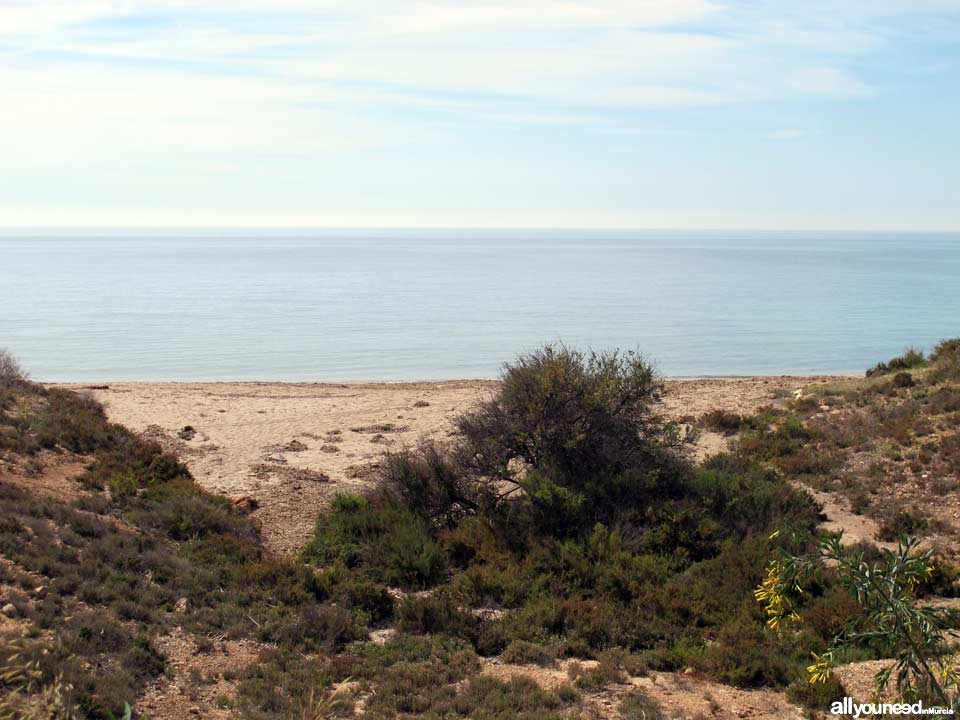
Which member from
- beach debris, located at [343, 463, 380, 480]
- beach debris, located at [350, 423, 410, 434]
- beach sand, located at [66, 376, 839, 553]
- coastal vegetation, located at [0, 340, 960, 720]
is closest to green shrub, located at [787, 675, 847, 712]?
coastal vegetation, located at [0, 340, 960, 720]

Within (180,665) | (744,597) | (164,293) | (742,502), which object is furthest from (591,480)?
(164,293)

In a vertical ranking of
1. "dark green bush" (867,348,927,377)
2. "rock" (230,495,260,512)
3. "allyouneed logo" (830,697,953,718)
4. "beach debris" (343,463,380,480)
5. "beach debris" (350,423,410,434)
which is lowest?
"beach debris" (343,463,380,480)

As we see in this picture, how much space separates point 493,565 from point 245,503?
565 centimetres

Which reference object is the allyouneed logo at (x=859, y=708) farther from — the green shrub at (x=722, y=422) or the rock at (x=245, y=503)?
the green shrub at (x=722, y=422)

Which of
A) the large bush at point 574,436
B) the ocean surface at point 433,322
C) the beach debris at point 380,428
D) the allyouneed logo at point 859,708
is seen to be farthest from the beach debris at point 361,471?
the ocean surface at point 433,322

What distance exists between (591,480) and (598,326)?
45.8m

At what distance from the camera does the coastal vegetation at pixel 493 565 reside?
7.82 meters

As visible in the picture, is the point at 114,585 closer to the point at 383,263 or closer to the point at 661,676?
the point at 661,676

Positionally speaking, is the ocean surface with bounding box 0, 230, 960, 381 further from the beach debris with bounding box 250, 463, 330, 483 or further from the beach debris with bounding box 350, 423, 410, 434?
the beach debris with bounding box 250, 463, 330, 483

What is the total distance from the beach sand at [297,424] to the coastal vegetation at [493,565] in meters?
1.80

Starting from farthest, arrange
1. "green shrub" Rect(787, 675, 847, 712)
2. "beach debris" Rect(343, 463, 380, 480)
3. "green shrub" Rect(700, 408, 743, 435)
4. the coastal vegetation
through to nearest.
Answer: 1. "green shrub" Rect(700, 408, 743, 435)
2. "beach debris" Rect(343, 463, 380, 480)
3. the coastal vegetation
4. "green shrub" Rect(787, 675, 847, 712)

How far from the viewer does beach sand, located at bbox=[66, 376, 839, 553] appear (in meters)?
16.9

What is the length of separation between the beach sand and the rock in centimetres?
21

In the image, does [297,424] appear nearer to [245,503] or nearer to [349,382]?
[245,503]
